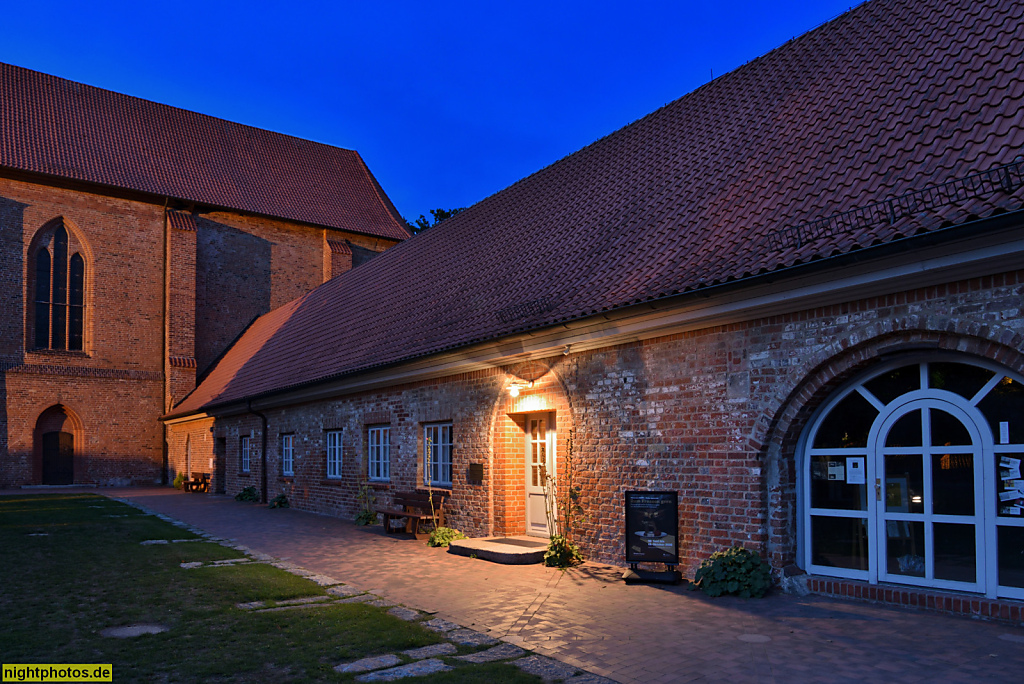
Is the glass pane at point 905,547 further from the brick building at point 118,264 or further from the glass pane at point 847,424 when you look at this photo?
the brick building at point 118,264

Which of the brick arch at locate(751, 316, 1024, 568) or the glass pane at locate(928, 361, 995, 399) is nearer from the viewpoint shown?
the brick arch at locate(751, 316, 1024, 568)

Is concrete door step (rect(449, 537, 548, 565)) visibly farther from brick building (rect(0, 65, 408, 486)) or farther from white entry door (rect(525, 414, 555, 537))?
brick building (rect(0, 65, 408, 486))

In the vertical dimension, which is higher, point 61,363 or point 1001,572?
point 61,363

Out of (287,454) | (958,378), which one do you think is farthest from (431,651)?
(287,454)

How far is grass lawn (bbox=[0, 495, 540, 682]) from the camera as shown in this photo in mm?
5215

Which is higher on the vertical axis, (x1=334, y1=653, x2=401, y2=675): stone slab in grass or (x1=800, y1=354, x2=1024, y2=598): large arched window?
(x1=800, y1=354, x2=1024, y2=598): large arched window

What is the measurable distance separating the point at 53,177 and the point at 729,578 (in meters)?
28.9

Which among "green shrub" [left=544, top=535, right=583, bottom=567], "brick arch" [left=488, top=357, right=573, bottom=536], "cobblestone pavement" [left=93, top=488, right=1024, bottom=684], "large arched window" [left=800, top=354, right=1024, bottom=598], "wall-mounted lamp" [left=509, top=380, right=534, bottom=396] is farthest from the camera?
"brick arch" [left=488, top=357, right=573, bottom=536]

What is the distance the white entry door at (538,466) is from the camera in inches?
439

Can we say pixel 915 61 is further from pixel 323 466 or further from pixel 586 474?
pixel 323 466

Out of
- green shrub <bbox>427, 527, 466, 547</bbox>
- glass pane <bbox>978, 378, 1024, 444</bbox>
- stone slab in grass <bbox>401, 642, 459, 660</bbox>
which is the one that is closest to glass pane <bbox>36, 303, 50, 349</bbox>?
green shrub <bbox>427, 527, 466, 547</bbox>

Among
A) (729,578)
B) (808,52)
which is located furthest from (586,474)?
(808,52)

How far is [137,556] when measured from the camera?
10508 millimetres

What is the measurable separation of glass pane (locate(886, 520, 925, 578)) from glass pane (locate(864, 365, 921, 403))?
115 centimetres
